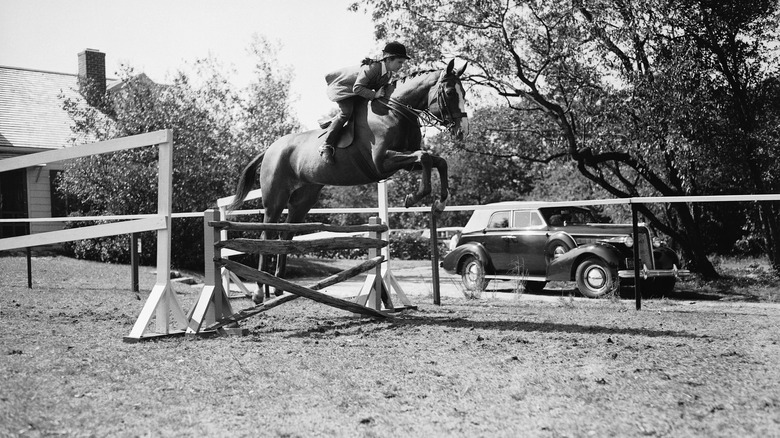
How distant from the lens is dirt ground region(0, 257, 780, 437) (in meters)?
4.11

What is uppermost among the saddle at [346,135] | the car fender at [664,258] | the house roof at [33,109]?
the house roof at [33,109]

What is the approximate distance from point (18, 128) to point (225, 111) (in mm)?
8131

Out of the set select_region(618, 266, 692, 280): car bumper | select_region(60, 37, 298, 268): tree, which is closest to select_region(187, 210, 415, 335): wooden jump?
select_region(618, 266, 692, 280): car bumper

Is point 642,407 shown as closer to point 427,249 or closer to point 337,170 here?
point 337,170

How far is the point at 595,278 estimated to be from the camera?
504 inches

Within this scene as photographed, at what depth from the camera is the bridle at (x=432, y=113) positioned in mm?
7945

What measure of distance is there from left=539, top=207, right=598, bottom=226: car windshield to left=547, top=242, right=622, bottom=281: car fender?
100 centimetres

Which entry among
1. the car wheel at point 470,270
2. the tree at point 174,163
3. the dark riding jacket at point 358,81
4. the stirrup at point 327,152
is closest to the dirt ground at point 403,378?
the stirrup at point 327,152

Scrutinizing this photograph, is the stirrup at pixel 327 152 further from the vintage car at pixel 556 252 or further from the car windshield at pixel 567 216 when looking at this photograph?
the car windshield at pixel 567 216

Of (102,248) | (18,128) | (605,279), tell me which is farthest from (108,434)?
(18,128)

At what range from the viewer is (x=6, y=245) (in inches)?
304

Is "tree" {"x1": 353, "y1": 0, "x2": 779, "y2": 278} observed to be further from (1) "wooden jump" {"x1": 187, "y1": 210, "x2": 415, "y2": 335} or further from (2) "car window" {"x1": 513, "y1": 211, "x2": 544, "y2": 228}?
(1) "wooden jump" {"x1": 187, "y1": 210, "x2": 415, "y2": 335}

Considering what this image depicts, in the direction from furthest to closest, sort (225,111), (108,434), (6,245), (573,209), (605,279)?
1. (225,111)
2. (573,209)
3. (605,279)
4. (6,245)
5. (108,434)

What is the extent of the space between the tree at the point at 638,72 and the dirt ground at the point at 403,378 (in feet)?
21.9
